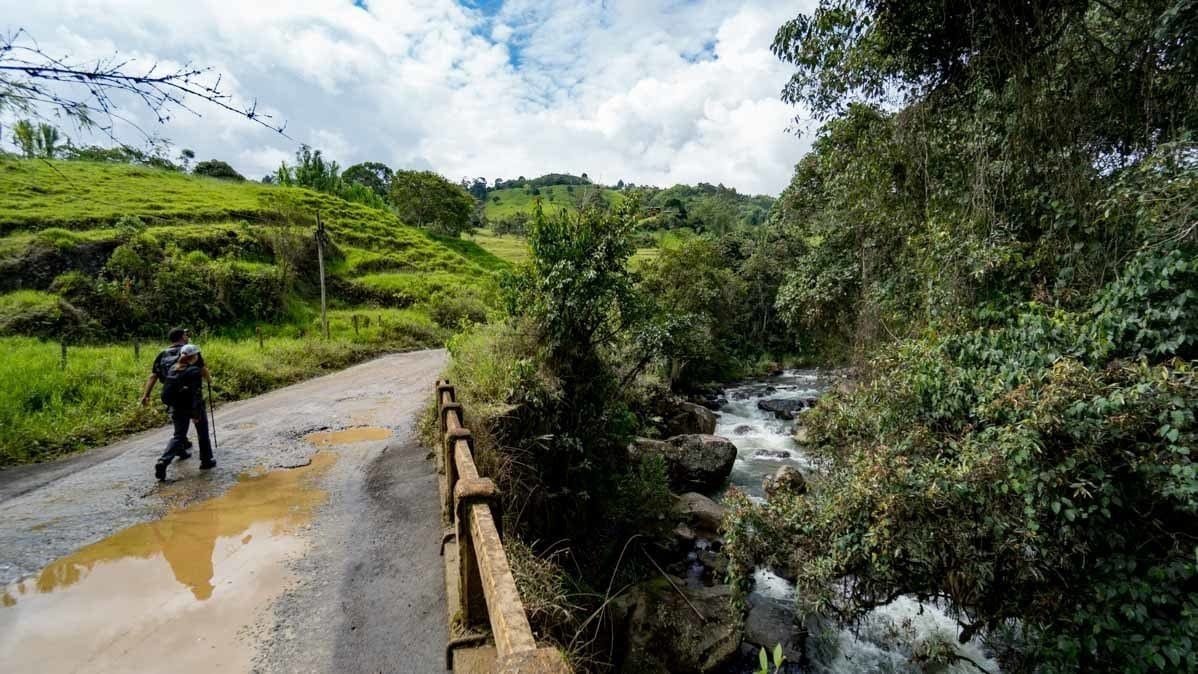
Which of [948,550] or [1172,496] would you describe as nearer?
[1172,496]

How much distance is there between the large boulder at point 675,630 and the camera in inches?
277

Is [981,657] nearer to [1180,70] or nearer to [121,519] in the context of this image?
[1180,70]

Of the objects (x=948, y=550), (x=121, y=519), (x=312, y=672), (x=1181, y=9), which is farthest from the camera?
(x=121, y=519)

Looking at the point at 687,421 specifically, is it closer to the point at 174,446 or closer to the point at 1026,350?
the point at 1026,350

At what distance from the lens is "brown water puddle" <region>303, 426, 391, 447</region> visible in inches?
352

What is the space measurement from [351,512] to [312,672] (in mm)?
2702

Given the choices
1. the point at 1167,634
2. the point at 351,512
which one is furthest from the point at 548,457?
the point at 1167,634

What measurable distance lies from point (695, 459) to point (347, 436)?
7978mm

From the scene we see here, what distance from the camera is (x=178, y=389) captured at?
7277 millimetres

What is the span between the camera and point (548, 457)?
8.02m

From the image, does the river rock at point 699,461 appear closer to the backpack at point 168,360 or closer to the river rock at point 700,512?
the river rock at point 700,512

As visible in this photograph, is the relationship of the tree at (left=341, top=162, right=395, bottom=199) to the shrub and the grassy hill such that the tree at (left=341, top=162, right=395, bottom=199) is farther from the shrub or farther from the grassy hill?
the shrub

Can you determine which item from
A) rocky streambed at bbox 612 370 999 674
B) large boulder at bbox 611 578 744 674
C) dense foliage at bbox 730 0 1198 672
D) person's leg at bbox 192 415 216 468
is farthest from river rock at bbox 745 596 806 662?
person's leg at bbox 192 415 216 468

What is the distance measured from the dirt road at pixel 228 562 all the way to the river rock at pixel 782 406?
51.3ft
